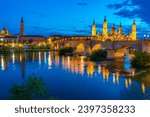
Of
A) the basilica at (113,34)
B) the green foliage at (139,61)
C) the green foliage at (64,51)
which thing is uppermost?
the basilica at (113,34)

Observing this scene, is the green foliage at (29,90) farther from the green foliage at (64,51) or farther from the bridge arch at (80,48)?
the bridge arch at (80,48)

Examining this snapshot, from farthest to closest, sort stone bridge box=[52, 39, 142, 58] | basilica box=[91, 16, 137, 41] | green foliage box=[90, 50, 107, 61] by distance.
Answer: basilica box=[91, 16, 137, 41] < stone bridge box=[52, 39, 142, 58] < green foliage box=[90, 50, 107, 61]

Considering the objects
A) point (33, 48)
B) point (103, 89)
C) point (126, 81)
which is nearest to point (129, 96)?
point (103, 89)

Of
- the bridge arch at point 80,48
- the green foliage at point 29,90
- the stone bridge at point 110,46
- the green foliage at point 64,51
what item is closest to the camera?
the green foliage at point 29,90

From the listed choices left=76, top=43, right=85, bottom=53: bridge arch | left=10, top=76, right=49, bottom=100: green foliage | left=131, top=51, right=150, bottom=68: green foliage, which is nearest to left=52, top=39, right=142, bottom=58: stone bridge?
left=76, top=43, right=85, bottom=53: bridge arch

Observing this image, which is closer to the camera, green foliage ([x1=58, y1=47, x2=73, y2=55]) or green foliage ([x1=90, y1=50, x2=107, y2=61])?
green foliage ([x1=90, y1=50, x2=107, y2=61])

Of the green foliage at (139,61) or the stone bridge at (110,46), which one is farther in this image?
the stone bridge at (110,46)

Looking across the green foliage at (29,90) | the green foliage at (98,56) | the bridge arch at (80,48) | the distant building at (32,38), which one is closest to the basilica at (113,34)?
the bridge arch at (80,48)

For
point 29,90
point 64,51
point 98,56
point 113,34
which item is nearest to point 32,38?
point 113,34

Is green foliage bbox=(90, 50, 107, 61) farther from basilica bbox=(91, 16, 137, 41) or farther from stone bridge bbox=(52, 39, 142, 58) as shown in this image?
basilica bbox=(91, 16, 137, 41)

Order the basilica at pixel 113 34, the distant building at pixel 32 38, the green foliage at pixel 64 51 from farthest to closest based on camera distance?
1. the distant building at pixel 32 38
2. the basilica at pixel 113 34
3. the green foliage at pixel 64 51

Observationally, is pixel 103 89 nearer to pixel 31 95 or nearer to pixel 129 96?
pixel 129 96

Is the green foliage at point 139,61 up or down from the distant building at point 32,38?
down

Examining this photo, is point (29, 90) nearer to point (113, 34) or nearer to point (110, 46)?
point (110, 46)
